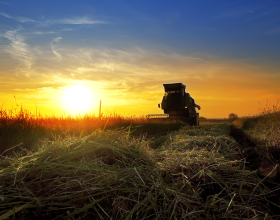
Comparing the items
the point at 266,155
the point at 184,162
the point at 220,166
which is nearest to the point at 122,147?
the point at 184,162

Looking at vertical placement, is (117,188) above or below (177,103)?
below

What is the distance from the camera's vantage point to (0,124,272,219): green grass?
6.20ft

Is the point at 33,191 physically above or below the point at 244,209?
above

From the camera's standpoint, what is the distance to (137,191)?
205cm

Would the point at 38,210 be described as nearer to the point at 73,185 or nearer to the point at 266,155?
the point at 73,185

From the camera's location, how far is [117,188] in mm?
2086

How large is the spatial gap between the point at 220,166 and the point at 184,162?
41cm

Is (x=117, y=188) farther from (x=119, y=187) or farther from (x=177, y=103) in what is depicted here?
(x=177, y=103)

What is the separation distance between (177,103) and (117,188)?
15.2 metres

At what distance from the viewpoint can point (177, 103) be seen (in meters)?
16.9

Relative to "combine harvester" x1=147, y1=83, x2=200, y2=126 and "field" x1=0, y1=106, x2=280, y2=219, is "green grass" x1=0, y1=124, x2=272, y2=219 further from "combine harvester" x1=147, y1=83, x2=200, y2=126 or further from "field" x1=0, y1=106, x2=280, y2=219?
"combine harvester" x1=147, y1=83, x2=200, y2=126

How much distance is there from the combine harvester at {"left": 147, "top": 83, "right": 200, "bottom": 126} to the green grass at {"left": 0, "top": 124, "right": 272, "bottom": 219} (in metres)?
13.9

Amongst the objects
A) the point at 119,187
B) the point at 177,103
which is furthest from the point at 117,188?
the point at 177,103

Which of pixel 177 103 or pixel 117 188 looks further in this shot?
pixel 177 103
